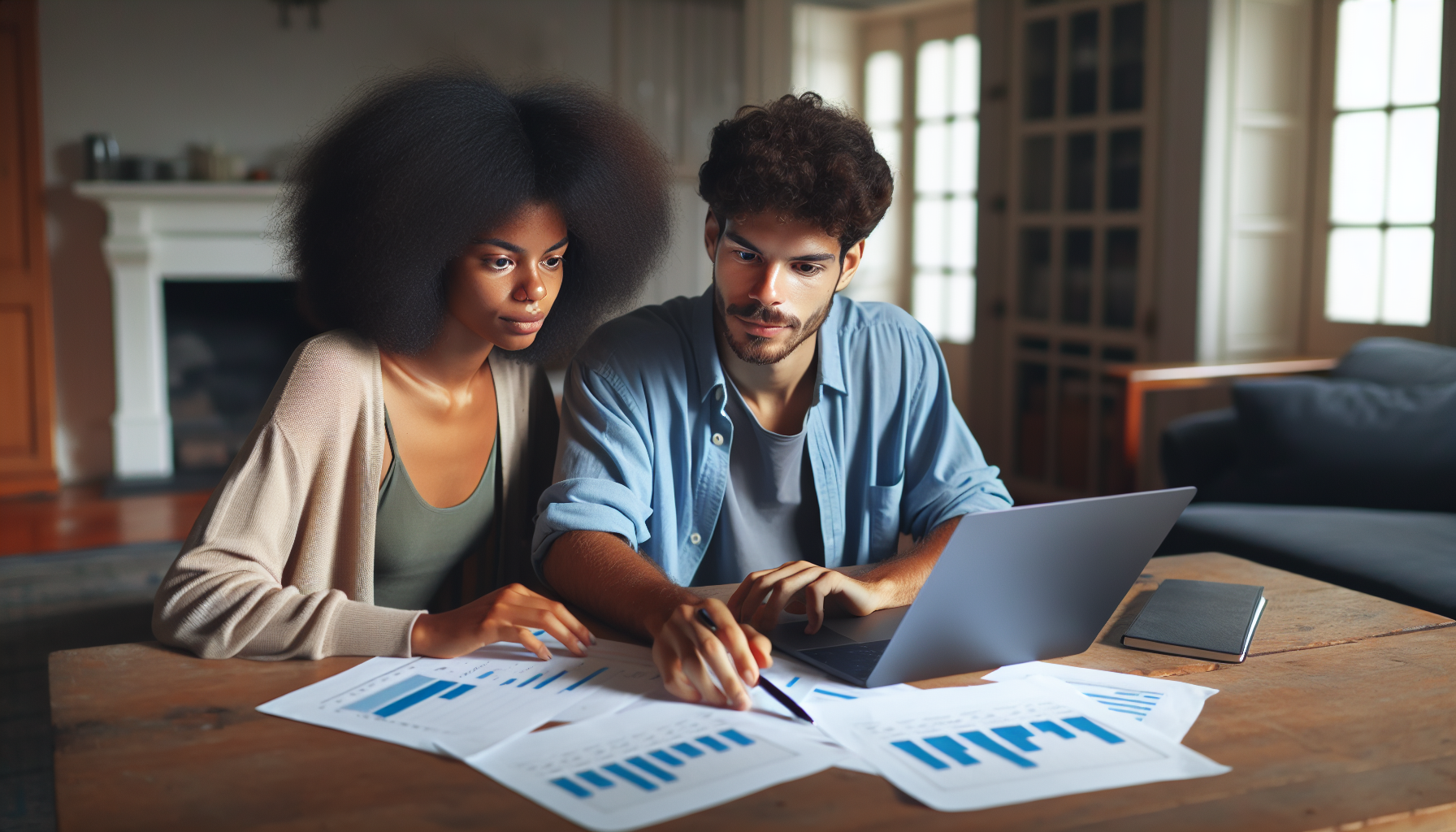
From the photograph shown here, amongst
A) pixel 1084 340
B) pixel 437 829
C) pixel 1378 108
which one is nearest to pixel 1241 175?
pixel 1378 108

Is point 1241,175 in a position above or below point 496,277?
above

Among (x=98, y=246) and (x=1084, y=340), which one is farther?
(x=98, y=246)

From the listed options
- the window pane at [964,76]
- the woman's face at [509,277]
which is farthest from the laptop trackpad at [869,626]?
the window pane at [964,76]

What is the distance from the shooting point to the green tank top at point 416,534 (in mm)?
1412

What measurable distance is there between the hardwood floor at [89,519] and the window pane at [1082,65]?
3466mm

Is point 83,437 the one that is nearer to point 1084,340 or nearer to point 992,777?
point 1084,340

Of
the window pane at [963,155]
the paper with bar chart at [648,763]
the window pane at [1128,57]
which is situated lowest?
the paper with bar chart at [648,763]

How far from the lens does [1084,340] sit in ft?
14.5

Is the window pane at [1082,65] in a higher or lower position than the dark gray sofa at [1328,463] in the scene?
higher

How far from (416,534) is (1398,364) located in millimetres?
2527

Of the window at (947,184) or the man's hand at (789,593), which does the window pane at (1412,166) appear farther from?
the man's hand at (789,593)

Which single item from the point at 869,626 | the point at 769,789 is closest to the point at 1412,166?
the point at 869,626

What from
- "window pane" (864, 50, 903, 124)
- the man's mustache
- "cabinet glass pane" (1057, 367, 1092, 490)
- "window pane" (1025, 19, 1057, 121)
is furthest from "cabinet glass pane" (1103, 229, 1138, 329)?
the man's mustache

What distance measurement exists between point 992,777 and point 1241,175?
137 inches
